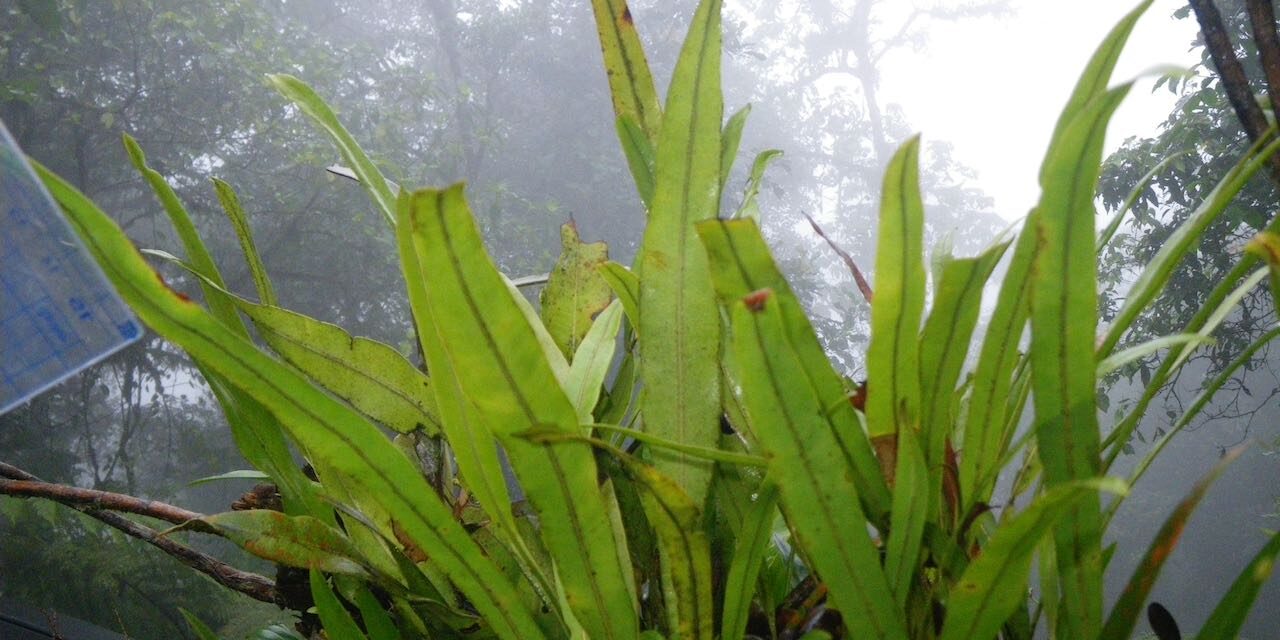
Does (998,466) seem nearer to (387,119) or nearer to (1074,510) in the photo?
(1074,510)

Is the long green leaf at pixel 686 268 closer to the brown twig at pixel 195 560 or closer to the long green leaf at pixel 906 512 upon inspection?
the long green leaf at pixel 906 512

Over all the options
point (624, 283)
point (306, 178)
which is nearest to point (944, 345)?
point (624, 283)

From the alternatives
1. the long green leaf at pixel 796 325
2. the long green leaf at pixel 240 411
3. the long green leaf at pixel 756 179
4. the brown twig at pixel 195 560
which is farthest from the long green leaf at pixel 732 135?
the brown twig at pixel 195 560

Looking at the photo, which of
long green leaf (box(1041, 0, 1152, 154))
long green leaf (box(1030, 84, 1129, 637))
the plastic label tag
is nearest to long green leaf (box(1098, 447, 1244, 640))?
long green leaf (box(1030, 84, 1129, 637))

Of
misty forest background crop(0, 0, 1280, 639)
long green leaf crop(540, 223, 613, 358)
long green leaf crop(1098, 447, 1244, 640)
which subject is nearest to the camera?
long green leaf crop(1098, 447, 1244, 640)

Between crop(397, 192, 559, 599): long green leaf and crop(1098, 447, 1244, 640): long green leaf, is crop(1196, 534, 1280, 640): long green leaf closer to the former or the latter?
crop(1098, 447, 1244, 640): long green leaf

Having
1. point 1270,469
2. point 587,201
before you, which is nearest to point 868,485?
point 587,201
